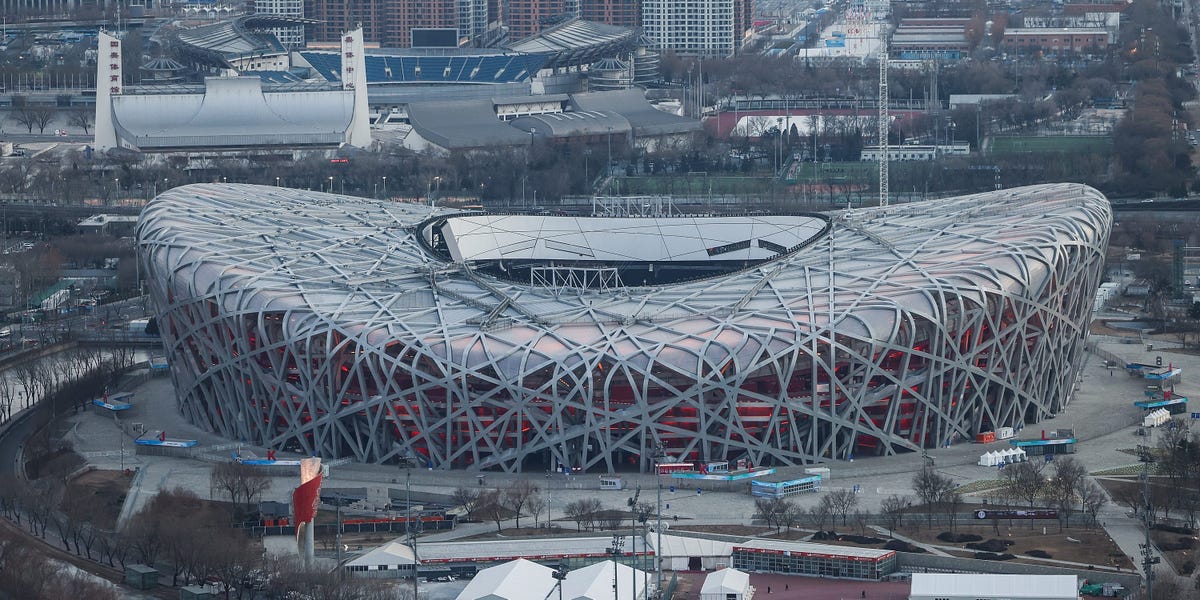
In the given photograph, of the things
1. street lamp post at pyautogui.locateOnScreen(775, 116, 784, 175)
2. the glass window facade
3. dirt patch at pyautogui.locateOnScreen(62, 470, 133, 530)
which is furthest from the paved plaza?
street lamp post at pyautogui.locateOnScreen(775, 116, 784, 175)

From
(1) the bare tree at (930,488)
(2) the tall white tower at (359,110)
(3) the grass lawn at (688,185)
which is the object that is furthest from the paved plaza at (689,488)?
(2) the tall white tower at (359,110)

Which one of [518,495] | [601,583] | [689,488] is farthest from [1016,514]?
[601,583]

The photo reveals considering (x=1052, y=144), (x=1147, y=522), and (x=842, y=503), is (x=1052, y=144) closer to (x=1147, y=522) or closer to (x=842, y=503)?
(x=842, y=503)

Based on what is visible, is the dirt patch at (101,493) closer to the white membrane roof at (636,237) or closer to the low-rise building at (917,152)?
the white membrane roof at (636,237)

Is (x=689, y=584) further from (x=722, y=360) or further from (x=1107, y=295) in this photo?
(x=1107, y=295)

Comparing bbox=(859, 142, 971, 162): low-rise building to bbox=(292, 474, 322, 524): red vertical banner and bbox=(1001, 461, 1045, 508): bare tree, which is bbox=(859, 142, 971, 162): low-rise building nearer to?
bbox=(1001, 461, 1045, 508): bare tree

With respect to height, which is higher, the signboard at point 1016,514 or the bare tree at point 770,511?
the bare tree at point 770,511
